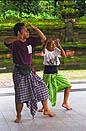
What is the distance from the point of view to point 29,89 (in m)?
6.07

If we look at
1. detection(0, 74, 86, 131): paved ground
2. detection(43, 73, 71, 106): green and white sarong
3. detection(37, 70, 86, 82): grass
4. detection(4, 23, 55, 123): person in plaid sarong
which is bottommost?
detection(37, 70, 86, 82): grass

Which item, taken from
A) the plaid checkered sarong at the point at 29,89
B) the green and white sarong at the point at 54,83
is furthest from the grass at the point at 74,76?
the plaid checkered sarong at the point at 29,89

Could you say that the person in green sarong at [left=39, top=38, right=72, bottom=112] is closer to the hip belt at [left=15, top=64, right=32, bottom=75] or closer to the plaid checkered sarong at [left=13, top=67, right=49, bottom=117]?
the plaid checkered sarong at [left=13, top=67, right=49, bottom=117]

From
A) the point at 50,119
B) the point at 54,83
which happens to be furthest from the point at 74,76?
the point at 50,119

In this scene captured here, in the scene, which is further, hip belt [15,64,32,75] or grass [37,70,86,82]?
grass [37,70,86,82]

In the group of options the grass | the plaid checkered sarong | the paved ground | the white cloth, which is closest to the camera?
the paved ground

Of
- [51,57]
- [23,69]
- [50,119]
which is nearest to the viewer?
[23,69]

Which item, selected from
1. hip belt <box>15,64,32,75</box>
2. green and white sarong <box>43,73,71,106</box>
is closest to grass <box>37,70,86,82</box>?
green and white sarong <box>43,73,71,106</box>

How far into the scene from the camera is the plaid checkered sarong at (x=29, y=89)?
6.00 m

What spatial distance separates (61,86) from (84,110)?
0.73 meters

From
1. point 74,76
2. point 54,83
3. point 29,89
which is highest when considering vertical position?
point 29,89

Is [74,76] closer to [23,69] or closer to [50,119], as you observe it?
[50,119]

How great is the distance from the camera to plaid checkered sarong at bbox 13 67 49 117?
6.00m

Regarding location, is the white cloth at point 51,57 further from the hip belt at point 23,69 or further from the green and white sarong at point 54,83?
the hip belt at point 23,69
